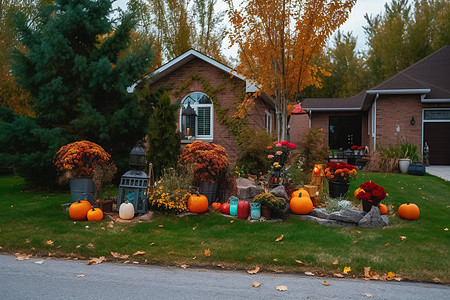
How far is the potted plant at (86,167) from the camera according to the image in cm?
705

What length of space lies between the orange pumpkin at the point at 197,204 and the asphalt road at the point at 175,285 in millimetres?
2338

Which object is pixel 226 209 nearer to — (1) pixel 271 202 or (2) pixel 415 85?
(1) pixel 271 202

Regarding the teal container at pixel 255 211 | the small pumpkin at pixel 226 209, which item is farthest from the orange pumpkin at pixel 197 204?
the teal container at pixel 255 211

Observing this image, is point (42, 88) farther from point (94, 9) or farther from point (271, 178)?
point (271, 178)

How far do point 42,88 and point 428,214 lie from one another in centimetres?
963

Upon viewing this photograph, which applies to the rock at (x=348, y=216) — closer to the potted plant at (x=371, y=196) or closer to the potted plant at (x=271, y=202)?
the potted plant at (x=371, y=196)

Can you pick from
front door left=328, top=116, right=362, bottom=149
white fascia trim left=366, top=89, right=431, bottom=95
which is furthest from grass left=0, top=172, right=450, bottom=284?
Result: front door left=328, top=116, right=362, bottom=149

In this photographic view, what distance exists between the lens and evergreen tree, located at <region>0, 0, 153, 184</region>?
9258 millimetres

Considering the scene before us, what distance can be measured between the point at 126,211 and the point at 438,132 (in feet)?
52.4

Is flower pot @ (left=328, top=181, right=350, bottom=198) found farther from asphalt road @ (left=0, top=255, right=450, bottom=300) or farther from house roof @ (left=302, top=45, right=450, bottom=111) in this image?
house roof @ (left=302, top=45, right=450, bottom=111)

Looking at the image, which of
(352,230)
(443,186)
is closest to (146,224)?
(352,230)

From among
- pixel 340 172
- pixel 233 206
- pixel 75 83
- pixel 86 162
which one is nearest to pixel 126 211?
pixel 86 162

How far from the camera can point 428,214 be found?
22.1ft

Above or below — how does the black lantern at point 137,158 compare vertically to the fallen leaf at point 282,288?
above
